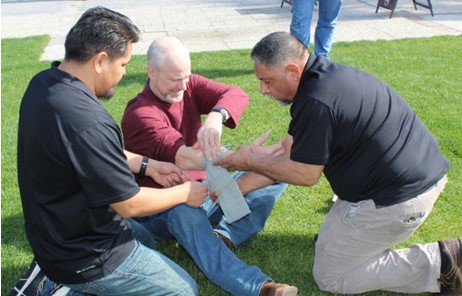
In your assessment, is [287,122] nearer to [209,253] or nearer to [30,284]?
[209,253]

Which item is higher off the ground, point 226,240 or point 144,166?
point 144,166

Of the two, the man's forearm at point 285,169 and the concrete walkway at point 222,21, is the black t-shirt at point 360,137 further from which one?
the concrete walkway at point 222,21

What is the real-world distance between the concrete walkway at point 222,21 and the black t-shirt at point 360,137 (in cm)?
754

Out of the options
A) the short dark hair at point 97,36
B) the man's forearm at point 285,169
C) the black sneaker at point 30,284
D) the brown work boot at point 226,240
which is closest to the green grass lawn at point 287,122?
the brown work boot at point 226,240

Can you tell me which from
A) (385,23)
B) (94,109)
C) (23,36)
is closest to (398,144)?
(94,109)

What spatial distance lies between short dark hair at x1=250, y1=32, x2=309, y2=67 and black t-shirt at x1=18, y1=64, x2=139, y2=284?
103cm

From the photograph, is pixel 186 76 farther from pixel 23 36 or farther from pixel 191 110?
pixel 23 36

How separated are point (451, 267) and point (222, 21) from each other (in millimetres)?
10950

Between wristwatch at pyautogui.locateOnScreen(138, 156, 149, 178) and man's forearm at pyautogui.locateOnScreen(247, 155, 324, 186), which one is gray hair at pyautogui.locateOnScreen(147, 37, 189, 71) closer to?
wristwatch at pyautogui.locateOnScreen(138, 156, 149, 178)

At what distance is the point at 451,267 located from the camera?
3.53 metres

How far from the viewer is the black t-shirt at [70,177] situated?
2592mm

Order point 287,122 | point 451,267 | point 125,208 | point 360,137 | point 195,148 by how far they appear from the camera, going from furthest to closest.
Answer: point 287,122 → point 195,148 → point 451,267 → point 360,137 → point 125,208

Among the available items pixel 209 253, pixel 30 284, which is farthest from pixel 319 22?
pixel 30 284

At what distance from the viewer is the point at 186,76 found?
12.8ft
